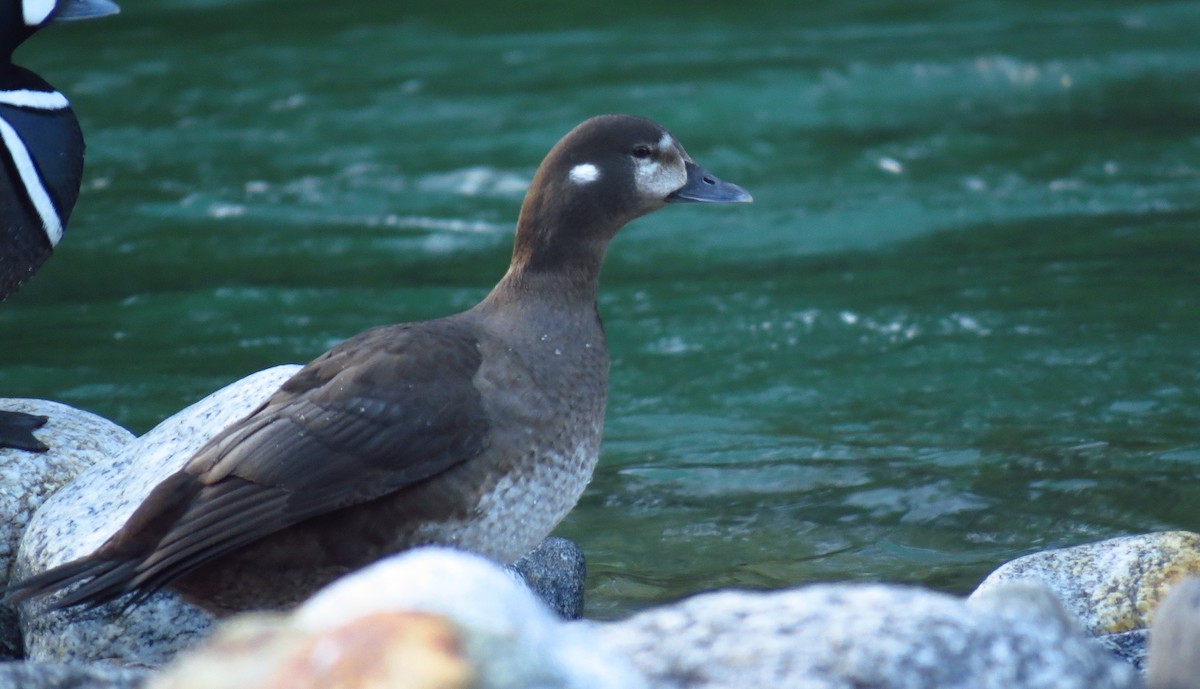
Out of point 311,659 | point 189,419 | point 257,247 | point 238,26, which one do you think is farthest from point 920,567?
point 238,26

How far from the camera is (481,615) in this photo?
8.71 ft

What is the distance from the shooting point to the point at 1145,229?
10.8 m

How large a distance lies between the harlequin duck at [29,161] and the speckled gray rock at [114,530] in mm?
614

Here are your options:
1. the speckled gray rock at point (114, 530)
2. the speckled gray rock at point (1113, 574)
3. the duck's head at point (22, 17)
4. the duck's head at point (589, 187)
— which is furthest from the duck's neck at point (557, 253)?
the duck's head at point (22, 17)

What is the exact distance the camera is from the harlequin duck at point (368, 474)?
4.32 metres

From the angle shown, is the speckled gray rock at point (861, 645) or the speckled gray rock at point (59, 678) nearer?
the speckled gray rock at point (861, 645)

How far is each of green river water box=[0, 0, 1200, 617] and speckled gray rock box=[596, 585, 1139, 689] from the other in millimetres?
2870

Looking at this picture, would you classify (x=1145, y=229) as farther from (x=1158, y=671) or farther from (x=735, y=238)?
(x=1158, y=671)

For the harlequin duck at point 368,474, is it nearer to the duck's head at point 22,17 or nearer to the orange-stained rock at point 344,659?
the orange-stained rock at point 344,659

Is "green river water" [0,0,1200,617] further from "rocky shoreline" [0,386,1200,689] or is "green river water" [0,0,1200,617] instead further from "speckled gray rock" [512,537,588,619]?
"rocky shoreline" [0,386,1200,689]

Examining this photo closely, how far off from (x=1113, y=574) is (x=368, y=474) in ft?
7.90

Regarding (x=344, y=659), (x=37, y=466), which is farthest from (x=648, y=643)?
(x=37, y=466)

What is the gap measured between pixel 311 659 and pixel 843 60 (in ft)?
40.1

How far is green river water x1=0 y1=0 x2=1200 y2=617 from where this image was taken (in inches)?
281
